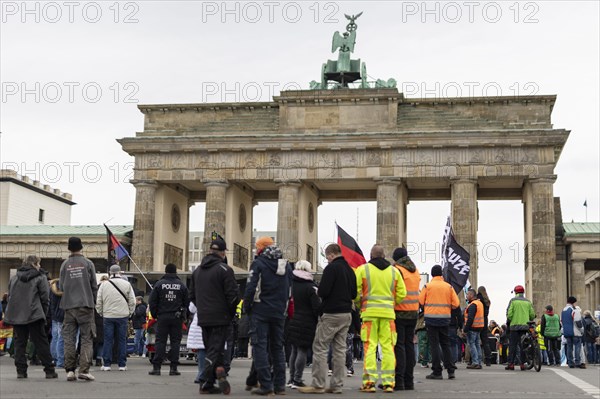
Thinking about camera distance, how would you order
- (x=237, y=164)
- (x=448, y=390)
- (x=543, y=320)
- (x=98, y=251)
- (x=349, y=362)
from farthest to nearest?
1. (x=98, y=251)
2. (x=237, y=164)
3. (x=543, y=320)
4. (x=349, y=362)
5. (x=448, y=390)

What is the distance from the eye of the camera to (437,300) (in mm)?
17203

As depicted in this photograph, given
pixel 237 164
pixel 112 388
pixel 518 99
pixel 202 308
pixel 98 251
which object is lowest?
pixel 112 388

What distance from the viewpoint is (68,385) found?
542 inches

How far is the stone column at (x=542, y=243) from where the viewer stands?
46094mm

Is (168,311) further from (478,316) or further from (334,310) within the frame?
(478,316)

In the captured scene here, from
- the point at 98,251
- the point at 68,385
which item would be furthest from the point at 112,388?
the point at 98,251

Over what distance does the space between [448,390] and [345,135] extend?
1376 inches

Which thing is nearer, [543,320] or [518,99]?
[543,320]

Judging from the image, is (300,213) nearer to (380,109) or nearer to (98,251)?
(380,109)

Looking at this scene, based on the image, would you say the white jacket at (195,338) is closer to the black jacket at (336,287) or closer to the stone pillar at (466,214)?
Result: the black jacket at (336,287)

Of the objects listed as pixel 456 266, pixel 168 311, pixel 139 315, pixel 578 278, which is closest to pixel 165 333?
pixel 168 311

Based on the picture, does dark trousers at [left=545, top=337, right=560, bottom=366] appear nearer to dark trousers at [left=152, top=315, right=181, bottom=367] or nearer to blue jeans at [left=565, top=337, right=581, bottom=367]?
blue jeans at [left=565, top=337, right=581, bottom=367]

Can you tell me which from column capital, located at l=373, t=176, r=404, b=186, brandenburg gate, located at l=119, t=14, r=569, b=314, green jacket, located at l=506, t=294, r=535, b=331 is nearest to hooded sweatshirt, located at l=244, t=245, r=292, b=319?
green jacket, located at l=506, t=294, r=535, b=331

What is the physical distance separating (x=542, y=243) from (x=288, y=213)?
1274 centimetres
